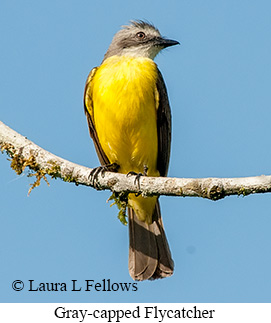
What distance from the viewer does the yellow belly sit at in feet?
20.9

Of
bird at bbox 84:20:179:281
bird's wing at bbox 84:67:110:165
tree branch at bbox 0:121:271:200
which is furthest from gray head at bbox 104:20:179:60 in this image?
tree branch at bbox 0:121:271:200

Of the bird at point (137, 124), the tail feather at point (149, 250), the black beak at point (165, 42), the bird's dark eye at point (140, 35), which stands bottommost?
the tail feather at point (149, 250)

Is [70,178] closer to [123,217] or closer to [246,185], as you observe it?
[123,217]

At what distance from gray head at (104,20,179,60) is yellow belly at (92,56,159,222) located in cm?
28

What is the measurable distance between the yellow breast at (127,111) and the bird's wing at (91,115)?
0.12 m

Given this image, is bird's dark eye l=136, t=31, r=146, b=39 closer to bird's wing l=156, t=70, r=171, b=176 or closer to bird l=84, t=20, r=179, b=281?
bird l=84, t=20, r=179, b=281

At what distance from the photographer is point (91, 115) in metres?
6.97

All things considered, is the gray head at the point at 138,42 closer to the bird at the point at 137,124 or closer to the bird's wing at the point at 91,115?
the bird at the point at 137,124

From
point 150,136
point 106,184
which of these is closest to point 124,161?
point 150,136

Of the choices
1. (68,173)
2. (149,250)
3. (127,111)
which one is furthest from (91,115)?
(149,250)

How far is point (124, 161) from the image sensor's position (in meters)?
6.78

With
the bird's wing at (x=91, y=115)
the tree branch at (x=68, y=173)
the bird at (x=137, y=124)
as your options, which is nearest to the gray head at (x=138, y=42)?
the bird at (x=137, y=124)

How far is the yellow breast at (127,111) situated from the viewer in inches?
251

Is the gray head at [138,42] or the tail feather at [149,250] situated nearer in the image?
the tail feather at [149,250]
